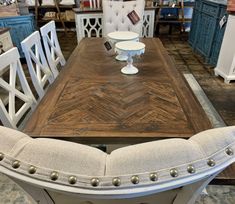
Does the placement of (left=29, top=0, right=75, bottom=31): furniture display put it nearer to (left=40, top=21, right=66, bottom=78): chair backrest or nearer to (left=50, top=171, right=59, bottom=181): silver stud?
(left=40, top=21, right=66, bottom=78): chair backrest

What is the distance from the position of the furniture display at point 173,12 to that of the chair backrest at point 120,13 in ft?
9.25

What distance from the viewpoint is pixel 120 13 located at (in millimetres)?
2443

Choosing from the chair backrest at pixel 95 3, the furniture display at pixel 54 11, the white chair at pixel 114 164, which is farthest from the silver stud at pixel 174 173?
the furniture display at pixel 54 11

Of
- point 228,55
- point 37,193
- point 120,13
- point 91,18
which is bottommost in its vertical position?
point 228,55

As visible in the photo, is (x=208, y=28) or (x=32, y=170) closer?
(x=32, y=170)

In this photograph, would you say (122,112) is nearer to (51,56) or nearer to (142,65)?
(142,65)

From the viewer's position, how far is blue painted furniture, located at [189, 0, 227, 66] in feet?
10.5

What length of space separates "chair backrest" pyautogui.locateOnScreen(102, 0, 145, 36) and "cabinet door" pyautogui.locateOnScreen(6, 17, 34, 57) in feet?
5.42

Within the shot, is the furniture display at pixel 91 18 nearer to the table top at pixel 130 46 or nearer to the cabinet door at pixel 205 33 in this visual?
the cabinet door at pixel 205 33

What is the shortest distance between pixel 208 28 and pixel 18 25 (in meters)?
3.23

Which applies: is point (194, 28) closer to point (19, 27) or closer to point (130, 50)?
point (19, 27)

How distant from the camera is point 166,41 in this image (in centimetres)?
498

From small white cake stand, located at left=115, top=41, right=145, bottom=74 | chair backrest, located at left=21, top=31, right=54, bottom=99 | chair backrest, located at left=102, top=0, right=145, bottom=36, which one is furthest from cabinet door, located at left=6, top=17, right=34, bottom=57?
small white cake stand, located at left=115, top=41, right=145, bottom=74

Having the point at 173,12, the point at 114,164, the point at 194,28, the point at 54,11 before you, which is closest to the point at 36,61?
the point at 114,164
